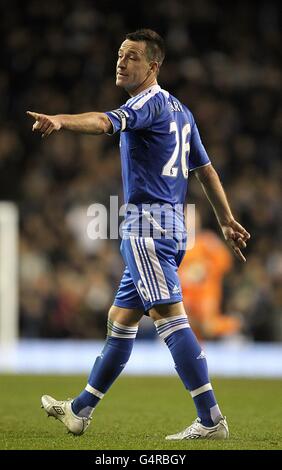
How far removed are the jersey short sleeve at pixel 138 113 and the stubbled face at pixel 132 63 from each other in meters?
0.17

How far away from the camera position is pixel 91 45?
51.9 ft

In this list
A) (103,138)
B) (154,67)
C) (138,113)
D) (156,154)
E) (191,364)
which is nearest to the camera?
(138,113)

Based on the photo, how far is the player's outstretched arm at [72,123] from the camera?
4438mm

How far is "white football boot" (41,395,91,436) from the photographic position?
5.36 meters

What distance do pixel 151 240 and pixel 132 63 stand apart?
0.93 m

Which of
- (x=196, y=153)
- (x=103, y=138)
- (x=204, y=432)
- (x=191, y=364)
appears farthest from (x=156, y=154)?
(x=103, y=138)

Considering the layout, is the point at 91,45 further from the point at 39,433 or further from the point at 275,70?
the point at 39,433

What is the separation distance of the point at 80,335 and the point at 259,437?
735 cm

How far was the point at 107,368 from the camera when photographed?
5363mm

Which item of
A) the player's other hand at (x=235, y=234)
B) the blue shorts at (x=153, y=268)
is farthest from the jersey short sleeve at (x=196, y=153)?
the blue shorts at (x=153, y=268)

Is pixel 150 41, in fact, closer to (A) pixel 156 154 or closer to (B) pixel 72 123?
(A) pixel 156 154

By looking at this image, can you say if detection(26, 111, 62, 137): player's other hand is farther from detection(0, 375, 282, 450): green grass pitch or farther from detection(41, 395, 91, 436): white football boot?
detection(41, 395, 91, 436): white football boot

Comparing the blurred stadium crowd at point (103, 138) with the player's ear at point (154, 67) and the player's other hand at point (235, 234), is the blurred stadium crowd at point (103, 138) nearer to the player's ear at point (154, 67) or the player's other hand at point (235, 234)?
the player's other hand at point (235, 234)
